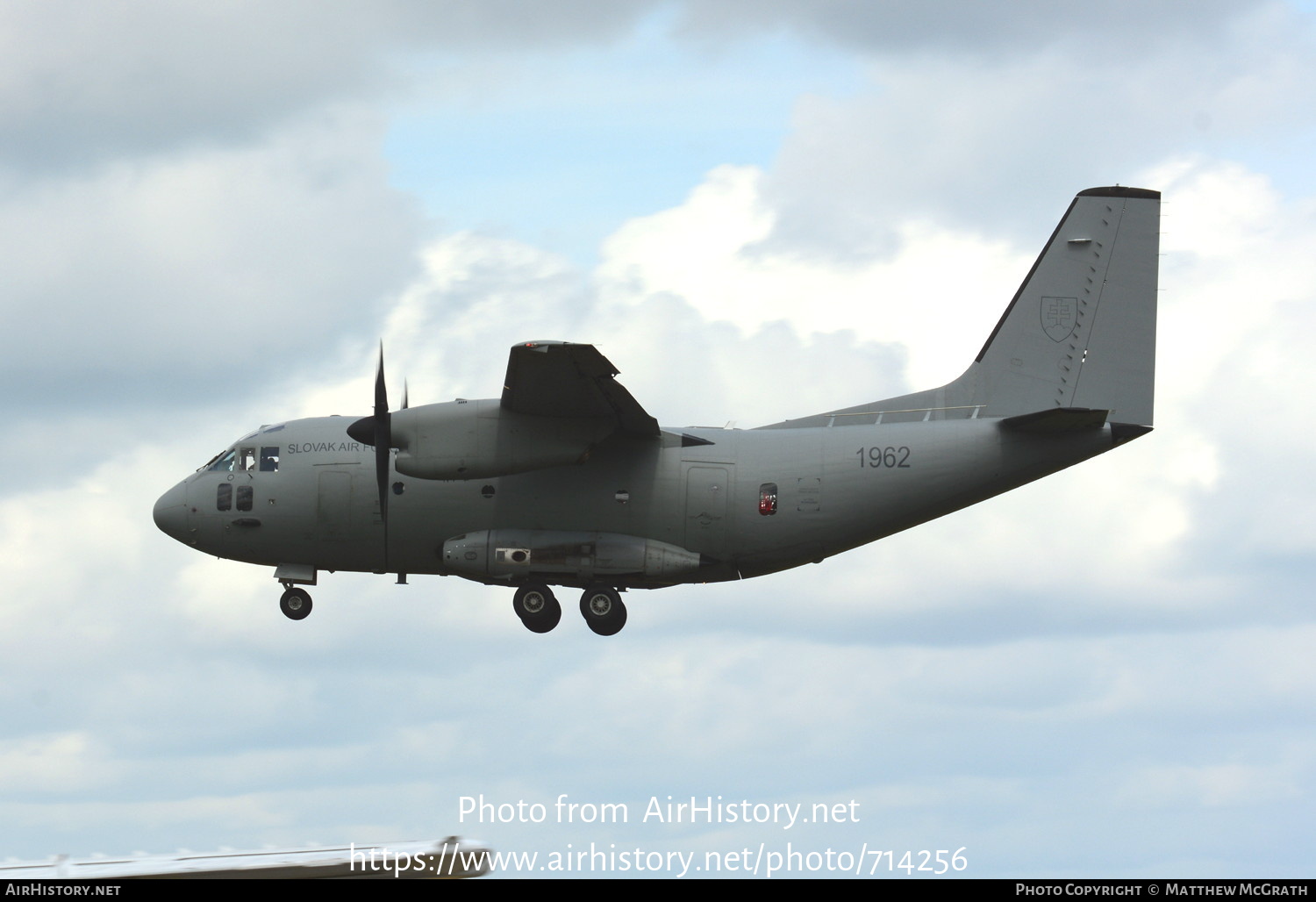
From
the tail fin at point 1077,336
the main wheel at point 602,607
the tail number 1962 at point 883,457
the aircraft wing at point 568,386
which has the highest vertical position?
the tail fin at point 1077,336

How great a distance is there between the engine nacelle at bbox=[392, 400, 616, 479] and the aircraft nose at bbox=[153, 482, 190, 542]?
17.0 ft

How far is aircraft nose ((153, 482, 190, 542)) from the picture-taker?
31281mm

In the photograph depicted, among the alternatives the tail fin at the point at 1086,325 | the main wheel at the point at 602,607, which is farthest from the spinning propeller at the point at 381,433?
the tail fin at the point at 1086,325

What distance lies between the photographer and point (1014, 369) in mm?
31859

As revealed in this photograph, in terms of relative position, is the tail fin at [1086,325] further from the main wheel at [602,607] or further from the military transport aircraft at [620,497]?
the main wheel at [602,607]

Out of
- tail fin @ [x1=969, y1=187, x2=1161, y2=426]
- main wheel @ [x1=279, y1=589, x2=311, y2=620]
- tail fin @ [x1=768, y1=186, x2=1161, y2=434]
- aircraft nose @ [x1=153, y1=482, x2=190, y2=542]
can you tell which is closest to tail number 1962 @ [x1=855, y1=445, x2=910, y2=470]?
tail fin @ [x1=768, y1=186, x2=1161, y2=434]

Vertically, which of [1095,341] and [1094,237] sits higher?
[1094,237]

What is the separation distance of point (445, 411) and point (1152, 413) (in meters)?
13.4

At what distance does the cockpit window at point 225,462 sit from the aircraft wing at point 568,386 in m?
6.10

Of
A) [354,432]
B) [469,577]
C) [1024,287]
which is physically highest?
[1024,287]

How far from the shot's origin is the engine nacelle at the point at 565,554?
30062mm
